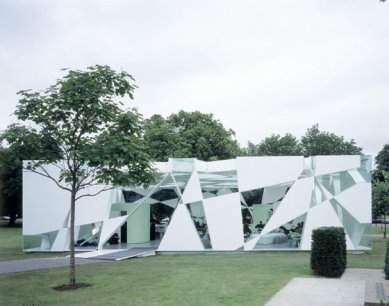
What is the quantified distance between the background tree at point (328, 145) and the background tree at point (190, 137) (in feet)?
35.6

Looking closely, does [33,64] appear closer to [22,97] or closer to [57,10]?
[57,10]

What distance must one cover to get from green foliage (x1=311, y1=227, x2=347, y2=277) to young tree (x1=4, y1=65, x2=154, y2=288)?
4.78 metres

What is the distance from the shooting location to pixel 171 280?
11.7 m

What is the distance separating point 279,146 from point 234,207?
26599mm

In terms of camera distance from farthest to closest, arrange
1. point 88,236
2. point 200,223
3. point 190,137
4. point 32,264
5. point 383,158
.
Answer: point 383,158
point 190,137
point 200,223
point 88,236
point 32,264

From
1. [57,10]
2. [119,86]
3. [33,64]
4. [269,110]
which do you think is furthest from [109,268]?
[269,110]

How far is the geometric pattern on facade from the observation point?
18.8m

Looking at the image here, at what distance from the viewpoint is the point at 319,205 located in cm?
1881

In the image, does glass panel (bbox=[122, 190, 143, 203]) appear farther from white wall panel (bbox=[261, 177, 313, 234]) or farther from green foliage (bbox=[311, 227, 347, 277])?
green foliage (bbox=[311, 227, 347, 277])

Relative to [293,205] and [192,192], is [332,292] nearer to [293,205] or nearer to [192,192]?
[293,205]

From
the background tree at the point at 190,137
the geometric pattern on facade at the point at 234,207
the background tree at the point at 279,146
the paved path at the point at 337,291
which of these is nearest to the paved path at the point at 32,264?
the paved path at the point at 337,291

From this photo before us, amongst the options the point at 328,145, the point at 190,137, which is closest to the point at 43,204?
the point at 190,137

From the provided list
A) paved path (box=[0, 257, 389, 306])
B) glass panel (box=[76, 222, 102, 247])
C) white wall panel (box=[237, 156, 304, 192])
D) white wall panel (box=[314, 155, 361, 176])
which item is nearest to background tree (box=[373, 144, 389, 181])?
white wall panel (box=[314, 155, 361, 176])

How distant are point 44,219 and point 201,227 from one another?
298 inches
